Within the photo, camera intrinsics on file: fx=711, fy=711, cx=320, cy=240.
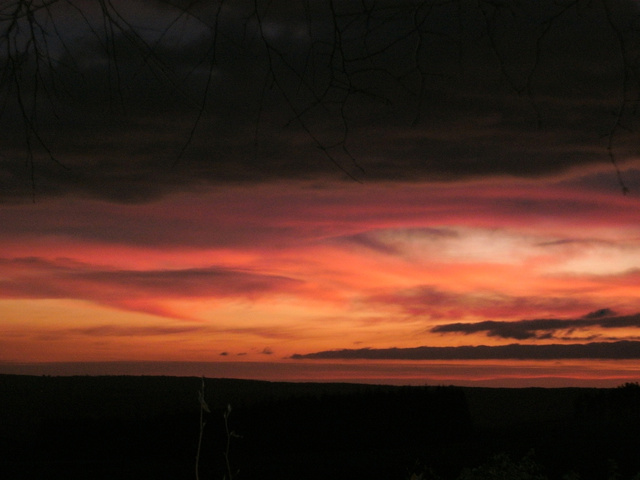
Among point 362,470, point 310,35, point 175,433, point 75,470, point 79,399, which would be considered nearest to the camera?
point 310,35

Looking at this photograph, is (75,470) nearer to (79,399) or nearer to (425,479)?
(425,479)

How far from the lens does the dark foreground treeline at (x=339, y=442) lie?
27.0 ft

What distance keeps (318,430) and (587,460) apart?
5.59 metres

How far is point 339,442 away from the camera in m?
12.9

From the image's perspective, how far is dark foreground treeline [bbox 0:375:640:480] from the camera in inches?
324

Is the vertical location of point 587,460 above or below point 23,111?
below

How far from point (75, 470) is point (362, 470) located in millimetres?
3938

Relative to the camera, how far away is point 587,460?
8.37 metres

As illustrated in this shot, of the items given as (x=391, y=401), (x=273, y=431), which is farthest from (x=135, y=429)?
(x=391, y=401)

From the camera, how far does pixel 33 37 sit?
8.82 feet

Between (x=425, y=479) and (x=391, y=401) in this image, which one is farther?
(x=391, y=401)


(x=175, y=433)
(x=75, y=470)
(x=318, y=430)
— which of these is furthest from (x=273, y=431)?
(x=75, y=470)

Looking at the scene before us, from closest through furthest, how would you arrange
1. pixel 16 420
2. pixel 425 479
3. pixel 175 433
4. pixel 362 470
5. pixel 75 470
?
pixel 425 479 < pixel 362 470 < pixel 75 470 < pixel 175 433 < pixel 16 420

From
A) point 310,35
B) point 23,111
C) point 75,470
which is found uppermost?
point 310,35
